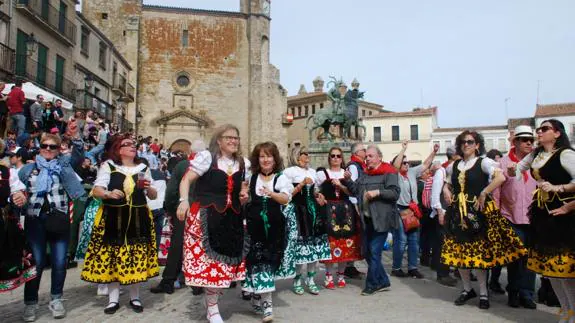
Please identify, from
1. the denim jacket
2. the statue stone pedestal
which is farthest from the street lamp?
the denim jacket

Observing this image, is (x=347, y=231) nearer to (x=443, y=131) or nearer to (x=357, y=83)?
(x=357, y=83)

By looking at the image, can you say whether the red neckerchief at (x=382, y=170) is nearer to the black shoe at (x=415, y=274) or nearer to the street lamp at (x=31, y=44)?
the black shoe at (x=415, y=274)

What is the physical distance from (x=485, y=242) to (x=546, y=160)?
1.14 meters

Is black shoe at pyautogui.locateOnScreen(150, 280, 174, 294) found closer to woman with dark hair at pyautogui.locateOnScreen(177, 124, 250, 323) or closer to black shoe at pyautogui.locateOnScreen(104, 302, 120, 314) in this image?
black shoe at pyautogui.locateOnScreen(104, 302, 120, 314)

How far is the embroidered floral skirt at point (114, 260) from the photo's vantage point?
484cm

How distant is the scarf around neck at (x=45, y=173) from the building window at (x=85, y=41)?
23.5m

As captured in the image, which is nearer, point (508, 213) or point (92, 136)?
point (508, 213)

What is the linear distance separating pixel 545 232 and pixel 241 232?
2.96 metres

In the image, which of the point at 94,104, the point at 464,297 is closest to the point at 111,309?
the point at 464,297

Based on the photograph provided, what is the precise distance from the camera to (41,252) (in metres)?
4.77

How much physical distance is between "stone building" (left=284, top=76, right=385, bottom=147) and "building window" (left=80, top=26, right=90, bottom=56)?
100ft

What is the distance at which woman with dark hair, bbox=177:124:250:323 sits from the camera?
441 cm

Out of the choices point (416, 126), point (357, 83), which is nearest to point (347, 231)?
point (357, 83)

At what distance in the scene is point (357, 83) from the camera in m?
20.0
